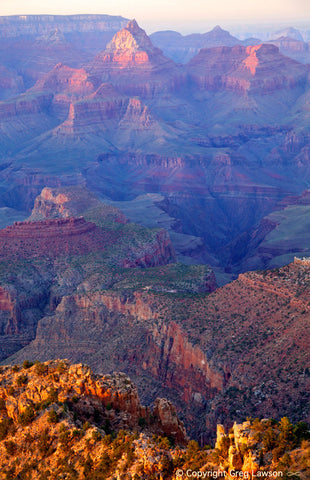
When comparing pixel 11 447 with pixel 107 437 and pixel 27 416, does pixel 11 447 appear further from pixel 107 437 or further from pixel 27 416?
pixel 107 437

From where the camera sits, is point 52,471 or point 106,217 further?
point 106,217

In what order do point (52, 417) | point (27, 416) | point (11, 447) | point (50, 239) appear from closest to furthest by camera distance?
1. point (52, 417)
2. point (11, 447)
3. point (27, 416)
4. point (50, 239)

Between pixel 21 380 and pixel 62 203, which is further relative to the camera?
pixel 62 203

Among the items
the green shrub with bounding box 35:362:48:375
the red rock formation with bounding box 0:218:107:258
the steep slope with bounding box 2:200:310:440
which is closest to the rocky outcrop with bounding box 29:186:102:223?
the red rock formation with bounding box 0:218:107:258

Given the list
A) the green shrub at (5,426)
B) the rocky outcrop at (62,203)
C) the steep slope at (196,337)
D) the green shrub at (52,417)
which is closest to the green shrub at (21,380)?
the green shrub at (5,426)

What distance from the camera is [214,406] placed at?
5094cm

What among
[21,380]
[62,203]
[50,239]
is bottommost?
[62,203]

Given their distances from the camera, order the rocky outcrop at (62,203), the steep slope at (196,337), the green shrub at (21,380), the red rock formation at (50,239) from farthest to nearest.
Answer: the rocky outcrop at (62,203)
the red rock formation at (50,239)
the steep slope at (196,337)
the green shrub at (21,380)

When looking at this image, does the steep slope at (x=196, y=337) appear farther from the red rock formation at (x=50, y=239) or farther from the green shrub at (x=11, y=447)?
the green shrub at (x=11, y=447)

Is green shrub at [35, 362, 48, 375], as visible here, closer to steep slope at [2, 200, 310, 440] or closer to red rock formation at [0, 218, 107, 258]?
steep slope at [2, 200, 310, 440]

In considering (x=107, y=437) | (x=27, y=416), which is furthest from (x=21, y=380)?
(x=107, y=437)

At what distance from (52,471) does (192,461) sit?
21.9 feet

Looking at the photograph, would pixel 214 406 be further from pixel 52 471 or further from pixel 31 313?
pixel 31 313

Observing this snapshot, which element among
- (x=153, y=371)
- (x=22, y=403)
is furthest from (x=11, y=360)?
(x=22, y=403)
